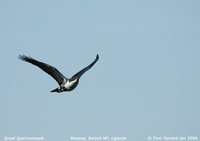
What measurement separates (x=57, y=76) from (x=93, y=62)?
7.63 feet

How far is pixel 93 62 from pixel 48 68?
3.08 m

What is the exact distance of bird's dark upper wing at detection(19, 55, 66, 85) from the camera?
180875 mm

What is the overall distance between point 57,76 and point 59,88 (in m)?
0.48

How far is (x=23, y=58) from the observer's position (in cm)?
18100

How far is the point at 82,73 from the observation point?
182375 mm

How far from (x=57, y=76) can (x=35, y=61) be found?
1.45 meters

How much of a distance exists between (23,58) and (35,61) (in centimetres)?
51

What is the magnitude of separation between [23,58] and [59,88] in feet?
6.70

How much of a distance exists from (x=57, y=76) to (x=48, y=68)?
2.91 feet

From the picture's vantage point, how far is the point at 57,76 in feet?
597

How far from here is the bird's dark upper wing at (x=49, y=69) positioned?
18088cm

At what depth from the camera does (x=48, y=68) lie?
18112 cm

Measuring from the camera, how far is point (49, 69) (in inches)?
7136

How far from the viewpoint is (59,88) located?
597ft
